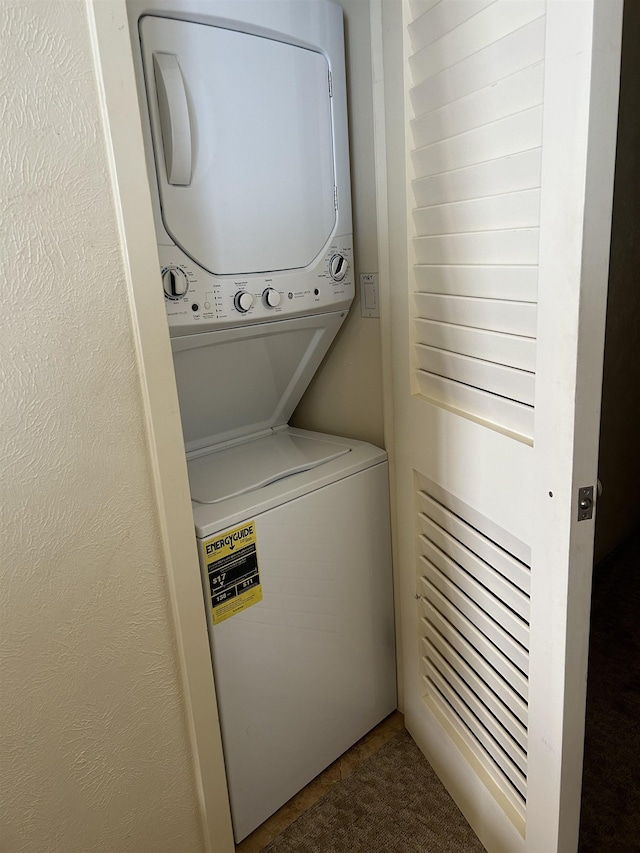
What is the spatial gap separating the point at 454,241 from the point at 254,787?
4.16 feet

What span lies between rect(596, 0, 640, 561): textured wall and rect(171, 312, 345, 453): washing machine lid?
1135 mm

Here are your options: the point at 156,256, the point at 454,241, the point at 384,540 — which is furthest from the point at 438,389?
the point at 156,256

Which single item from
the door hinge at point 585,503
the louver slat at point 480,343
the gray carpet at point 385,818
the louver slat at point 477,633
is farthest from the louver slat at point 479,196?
the gray carpet at point 385,818

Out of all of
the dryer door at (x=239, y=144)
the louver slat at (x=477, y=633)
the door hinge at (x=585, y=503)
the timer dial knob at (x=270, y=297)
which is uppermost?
the dryer door at (x=239, y=144)

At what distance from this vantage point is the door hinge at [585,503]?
923 mm

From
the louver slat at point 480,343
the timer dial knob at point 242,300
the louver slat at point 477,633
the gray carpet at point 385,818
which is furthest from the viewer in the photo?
the gray carpet at point 385,818

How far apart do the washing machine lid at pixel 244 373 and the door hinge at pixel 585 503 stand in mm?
766

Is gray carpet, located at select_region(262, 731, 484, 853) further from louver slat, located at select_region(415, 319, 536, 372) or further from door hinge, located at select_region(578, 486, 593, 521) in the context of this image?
louver slat, located at select_region(415, 319, 536, 372)

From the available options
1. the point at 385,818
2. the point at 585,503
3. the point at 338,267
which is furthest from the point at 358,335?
the point at 385,818

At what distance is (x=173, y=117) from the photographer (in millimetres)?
1112

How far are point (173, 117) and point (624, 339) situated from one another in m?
1.80

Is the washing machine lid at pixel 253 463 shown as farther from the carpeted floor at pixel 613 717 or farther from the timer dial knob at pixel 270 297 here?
the carpeted floor at pixel 613 717

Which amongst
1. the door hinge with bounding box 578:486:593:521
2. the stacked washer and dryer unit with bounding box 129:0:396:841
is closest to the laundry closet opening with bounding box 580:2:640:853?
the stacked washer and dryer unit with bounding box 129:0:396:841

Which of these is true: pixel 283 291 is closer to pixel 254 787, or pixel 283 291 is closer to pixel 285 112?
pixel 285 112
